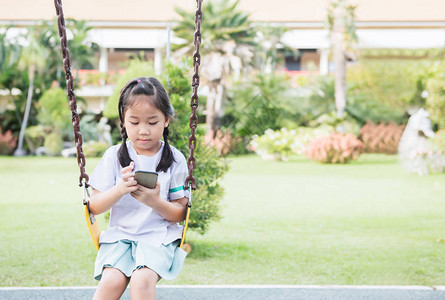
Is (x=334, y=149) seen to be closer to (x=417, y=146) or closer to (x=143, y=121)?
(x=417, y=146)

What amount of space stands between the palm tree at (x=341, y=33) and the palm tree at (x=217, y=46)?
11.9 ft

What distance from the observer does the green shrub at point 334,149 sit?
574 inches

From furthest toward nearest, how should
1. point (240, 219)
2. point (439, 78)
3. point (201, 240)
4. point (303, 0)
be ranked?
point (303, 0) < point (439, 78) < point (240, 219) < point (201, 240)

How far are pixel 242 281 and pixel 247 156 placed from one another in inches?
525

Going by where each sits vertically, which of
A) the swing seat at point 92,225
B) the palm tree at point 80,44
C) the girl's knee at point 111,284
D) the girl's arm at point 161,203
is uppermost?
the palm tree at point 80,44

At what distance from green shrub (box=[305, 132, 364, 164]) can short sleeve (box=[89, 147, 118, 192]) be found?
41.7 feet

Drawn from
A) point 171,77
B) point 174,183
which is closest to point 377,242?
point 171,77

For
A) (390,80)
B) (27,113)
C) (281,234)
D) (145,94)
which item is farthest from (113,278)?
(390,80)

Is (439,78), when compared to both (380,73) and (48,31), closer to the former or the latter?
(380,73)

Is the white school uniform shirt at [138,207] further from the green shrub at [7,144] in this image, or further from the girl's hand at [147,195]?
the green shrub at [7,144]

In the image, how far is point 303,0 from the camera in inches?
1032

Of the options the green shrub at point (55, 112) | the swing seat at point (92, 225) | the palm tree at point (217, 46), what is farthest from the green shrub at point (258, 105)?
the swing seat at point (92, 225)

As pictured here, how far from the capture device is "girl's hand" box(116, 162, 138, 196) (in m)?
2.02

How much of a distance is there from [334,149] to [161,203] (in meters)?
12.9
